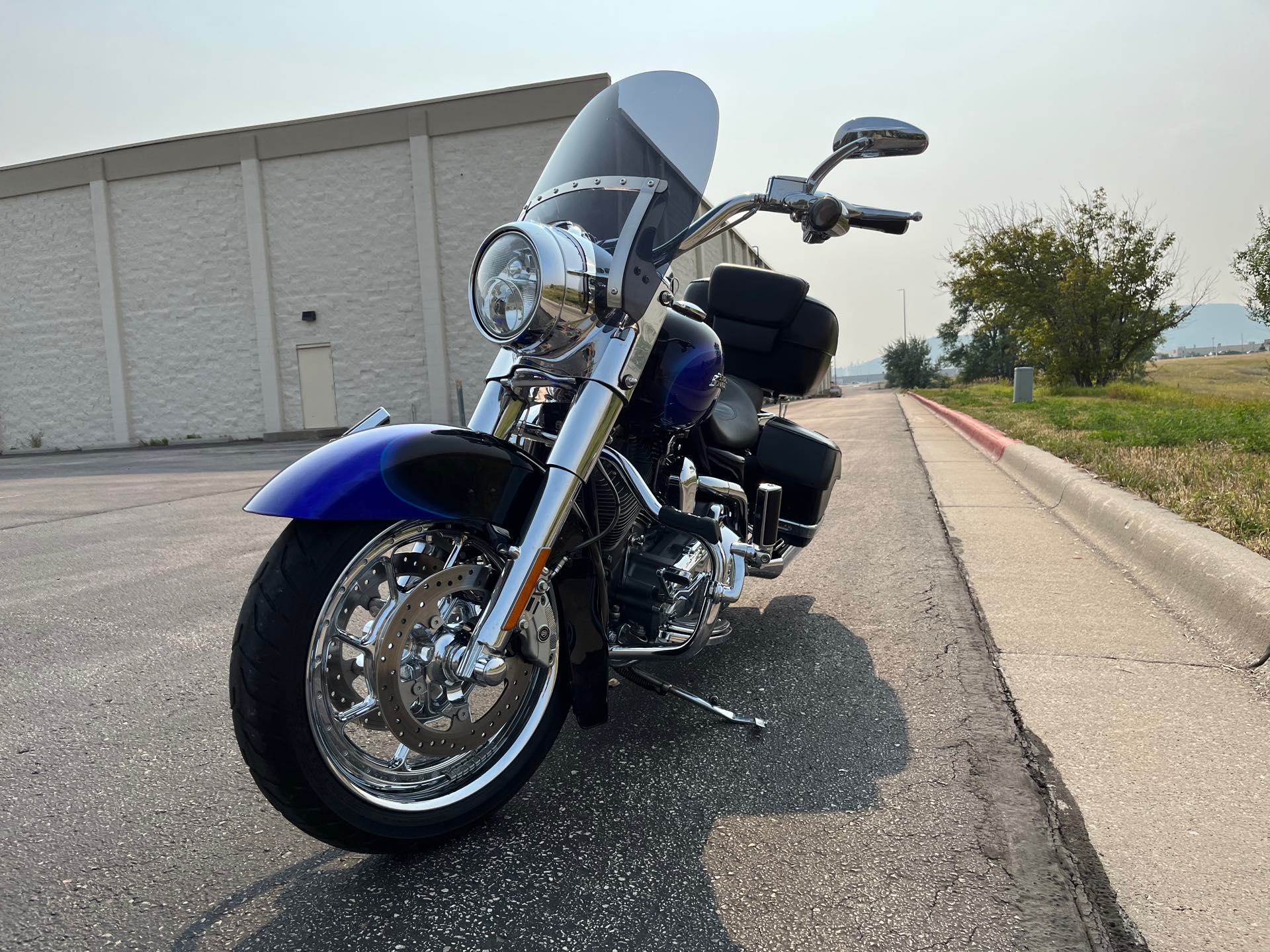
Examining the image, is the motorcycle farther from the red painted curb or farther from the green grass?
the red painted curb

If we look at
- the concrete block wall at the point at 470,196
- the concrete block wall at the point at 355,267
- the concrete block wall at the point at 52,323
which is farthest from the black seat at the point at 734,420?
the concrete block wall at the point at 52,323

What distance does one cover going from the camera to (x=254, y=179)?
22750 millimetres

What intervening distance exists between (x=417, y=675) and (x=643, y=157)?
5.37ft

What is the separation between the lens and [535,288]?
218cm

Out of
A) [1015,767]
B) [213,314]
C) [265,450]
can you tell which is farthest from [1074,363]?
[1015,767]

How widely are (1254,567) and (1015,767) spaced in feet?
6.27

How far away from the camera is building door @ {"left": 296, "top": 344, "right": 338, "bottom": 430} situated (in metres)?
23.1

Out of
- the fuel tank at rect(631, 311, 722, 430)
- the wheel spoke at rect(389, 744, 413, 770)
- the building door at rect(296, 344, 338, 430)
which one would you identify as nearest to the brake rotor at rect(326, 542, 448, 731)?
the wheel spoke at rect(389, 744, 413, 770)

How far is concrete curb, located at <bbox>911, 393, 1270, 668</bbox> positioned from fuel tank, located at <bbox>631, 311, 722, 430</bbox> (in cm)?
216

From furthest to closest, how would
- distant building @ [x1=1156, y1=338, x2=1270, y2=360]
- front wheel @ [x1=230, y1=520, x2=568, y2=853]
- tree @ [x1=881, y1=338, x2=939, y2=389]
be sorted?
distant building @ [x1=1156, y1=338, x2=1270, y2=360]
tree @ [x1=881, y1=338, x2=939, y2=389]
front wheel @ [x1=230, y1=520, x2=568, y2=853]

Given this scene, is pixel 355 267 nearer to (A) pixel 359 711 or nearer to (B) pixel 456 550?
(B) pixel 456 550

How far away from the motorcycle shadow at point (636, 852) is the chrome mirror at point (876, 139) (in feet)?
5.66

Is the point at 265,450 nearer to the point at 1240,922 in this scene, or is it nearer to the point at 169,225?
the point at 169,225

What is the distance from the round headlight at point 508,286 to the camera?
2.20m
